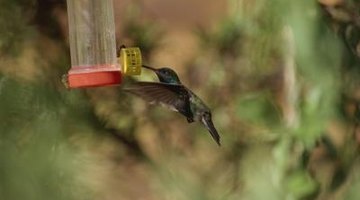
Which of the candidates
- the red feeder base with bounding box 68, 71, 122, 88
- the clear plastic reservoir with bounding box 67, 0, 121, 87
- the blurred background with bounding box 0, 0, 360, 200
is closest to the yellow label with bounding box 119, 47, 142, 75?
the red feeder base with bounding box 68, 71, 122, 88

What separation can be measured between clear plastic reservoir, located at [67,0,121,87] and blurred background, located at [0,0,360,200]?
21cm

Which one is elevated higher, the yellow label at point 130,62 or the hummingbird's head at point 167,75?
the yellow label at point 130,62

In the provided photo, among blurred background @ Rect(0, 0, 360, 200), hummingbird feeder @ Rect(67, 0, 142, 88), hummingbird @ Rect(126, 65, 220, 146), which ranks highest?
hummingbird feeder @ Rect(67, 0, 142, 88)

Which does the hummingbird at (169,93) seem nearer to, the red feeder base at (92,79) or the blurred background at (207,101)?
the red feeder base at (92,79)

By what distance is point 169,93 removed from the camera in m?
1.15

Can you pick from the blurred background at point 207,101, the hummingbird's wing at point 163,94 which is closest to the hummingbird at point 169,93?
the hummingbird's wing at point 163,94

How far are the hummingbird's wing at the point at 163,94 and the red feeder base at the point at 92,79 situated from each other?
0.05 m

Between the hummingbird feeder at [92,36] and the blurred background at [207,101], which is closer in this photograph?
the hummingbird feeder at [92,36]

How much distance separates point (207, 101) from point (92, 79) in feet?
2.23

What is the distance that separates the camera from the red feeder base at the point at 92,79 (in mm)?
1064

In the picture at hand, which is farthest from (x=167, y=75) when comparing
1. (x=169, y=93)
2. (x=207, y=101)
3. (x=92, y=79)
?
(x=207, y=101)

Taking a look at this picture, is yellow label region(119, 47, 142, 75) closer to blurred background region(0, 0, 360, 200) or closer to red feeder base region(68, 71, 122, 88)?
red feeder base region(68, 71, 122, 88)

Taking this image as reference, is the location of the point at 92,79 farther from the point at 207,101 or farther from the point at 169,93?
the point at 207,101

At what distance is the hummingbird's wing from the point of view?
1126 millimetres
